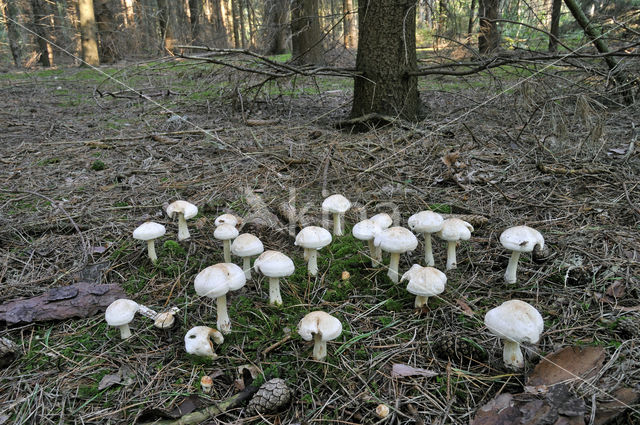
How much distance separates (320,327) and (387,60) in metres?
3.99

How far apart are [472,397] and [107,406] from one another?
1710 mm

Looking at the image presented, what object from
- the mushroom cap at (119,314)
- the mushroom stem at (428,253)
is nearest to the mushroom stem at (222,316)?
the mushroom cap at (119,314)

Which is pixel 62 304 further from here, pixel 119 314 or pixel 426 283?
pixel 426 283

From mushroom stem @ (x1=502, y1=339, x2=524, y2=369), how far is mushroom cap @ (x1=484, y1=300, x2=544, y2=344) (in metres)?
0.12

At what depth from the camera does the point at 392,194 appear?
348 centimetres

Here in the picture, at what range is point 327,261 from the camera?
9.11ft

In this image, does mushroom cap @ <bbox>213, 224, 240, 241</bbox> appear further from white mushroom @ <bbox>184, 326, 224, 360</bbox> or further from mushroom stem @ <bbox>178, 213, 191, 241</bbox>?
white mushroom @ <bbox>184, 326, 224, 360</bbox>

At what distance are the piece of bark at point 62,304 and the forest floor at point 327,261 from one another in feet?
0.21

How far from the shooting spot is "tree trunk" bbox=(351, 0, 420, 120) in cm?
461

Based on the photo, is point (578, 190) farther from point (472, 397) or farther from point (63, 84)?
point (63, 84)

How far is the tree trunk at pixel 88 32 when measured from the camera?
14.1m

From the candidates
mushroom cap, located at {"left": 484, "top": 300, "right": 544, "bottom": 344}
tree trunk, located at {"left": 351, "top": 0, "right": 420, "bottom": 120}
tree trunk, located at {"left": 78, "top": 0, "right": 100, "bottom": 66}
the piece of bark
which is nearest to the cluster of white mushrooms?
mushroom cap, located at {"left": 484, "top": 300, "right": 544, "bottom": 344}

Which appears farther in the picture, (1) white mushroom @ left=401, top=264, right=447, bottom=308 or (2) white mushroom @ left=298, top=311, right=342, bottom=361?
(1) white mushroom @ left=401, top=264, right=447, bottom=308

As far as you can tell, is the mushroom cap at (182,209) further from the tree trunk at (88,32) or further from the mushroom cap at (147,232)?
the tree trunk at (88,32)
